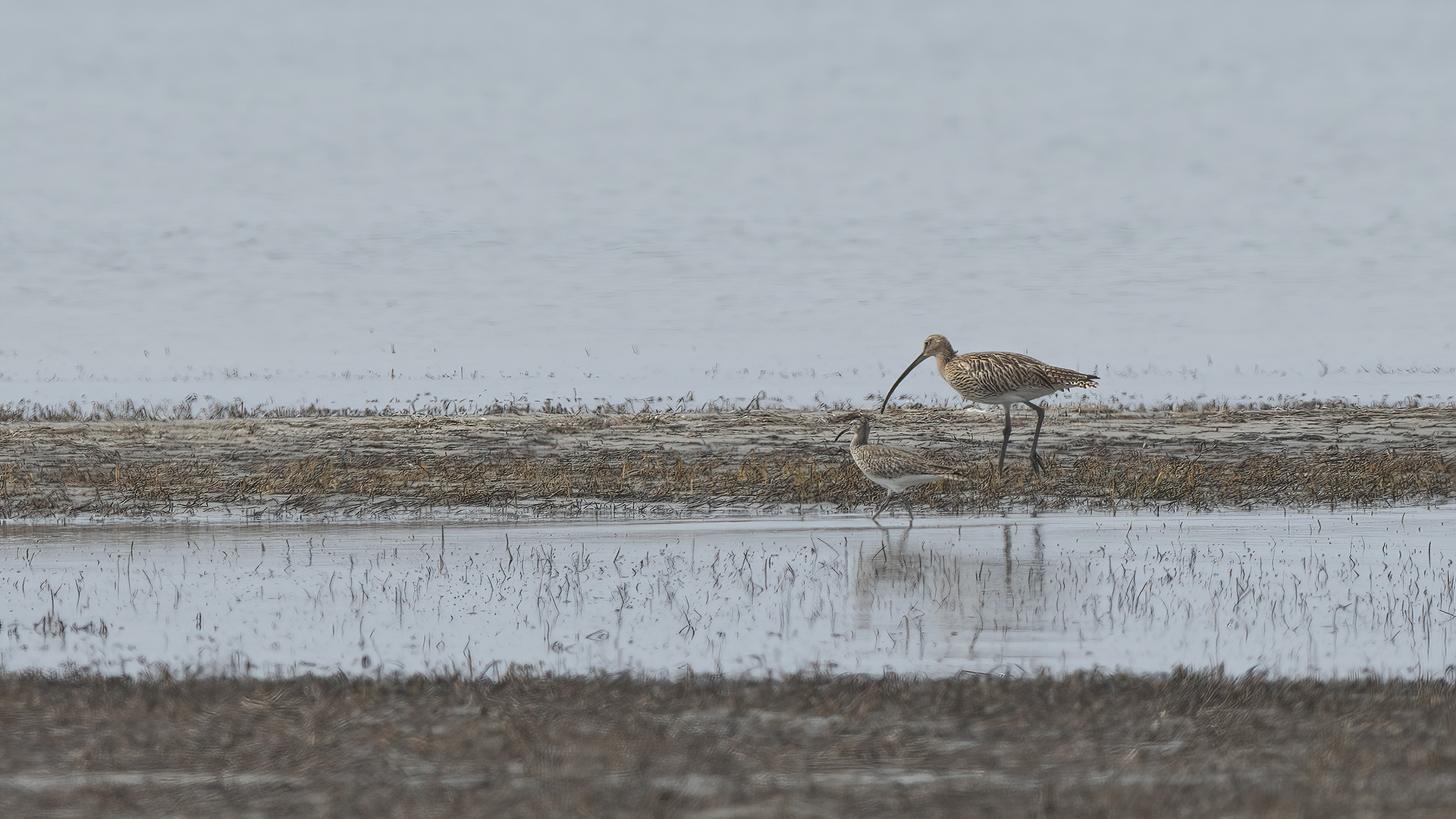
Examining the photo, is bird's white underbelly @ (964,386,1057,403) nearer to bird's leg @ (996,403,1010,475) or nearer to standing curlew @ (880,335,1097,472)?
standing curlew @ (880,335,1097,472)

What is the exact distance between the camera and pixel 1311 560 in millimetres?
11477

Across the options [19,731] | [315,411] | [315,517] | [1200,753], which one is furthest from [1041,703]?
[315,411]

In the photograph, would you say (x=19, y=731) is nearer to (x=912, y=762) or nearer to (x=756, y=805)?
(x=756, y=805)

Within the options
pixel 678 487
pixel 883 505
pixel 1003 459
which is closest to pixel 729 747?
pixel 883 505

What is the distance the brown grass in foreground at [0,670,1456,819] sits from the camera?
16.2 ft

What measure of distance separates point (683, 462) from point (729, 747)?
45.2 feet

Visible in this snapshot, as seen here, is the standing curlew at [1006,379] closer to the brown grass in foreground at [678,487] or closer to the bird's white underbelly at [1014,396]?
the bird's white underbelly at [1014,396]

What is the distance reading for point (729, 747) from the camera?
570cm

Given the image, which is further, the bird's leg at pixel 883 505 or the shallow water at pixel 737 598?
the bird's leg at pixel 883 505

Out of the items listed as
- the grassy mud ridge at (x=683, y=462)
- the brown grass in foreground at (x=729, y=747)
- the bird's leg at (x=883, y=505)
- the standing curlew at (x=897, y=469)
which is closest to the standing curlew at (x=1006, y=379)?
the grassy mud ridge at (x=683, y=462)

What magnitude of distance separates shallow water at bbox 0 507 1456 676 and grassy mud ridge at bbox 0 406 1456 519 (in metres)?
1.95

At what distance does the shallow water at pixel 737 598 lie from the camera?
26.5ft

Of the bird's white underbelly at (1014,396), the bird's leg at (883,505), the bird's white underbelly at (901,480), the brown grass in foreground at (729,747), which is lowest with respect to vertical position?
the brown grass in foreground at (729,747)

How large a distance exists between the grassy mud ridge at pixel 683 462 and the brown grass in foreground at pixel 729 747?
8817 millimetres
